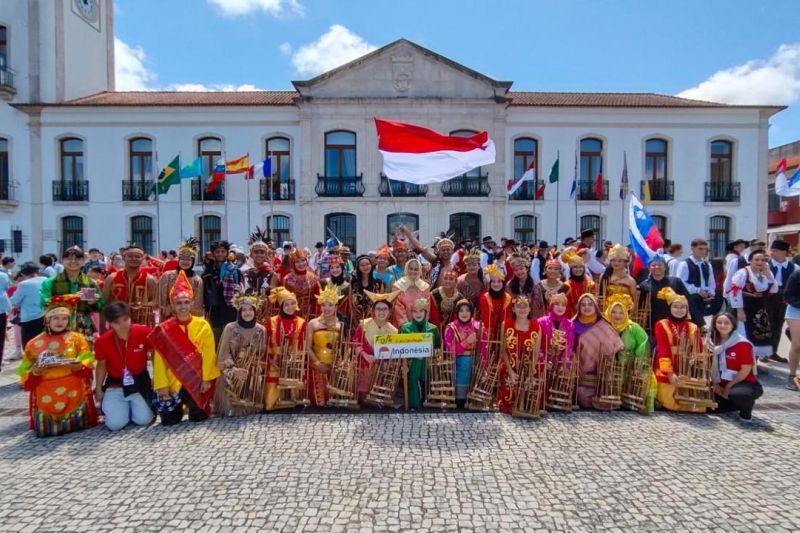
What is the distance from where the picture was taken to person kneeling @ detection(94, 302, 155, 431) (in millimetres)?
5082

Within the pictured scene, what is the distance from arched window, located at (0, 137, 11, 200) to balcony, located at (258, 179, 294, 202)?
419 inches

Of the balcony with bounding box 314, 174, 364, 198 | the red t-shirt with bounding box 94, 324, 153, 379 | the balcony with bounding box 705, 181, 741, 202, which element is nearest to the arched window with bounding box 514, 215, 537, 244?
the balcony with bounding box 314, 174, 364, 198

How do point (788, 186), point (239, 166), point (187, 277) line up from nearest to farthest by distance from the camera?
point (187, 277) < point (788, 186) < point (239, 166)

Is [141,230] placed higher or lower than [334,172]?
lower

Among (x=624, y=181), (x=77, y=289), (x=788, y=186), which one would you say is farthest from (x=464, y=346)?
(x=624, y=181)

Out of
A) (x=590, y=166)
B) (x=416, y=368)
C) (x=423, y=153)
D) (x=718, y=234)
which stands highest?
(x=590, y=166)

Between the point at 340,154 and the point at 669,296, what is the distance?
17.0 metres

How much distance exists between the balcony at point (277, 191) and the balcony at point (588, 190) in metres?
12.2

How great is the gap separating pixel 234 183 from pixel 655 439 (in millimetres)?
19593

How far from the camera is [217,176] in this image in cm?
1953

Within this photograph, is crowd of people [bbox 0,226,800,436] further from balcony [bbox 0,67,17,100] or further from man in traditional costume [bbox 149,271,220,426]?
balcony [bbox 0,67,17,100]

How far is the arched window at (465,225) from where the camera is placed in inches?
826

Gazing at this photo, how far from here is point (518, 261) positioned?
249 inches

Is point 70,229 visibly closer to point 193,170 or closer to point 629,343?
point 193,170
